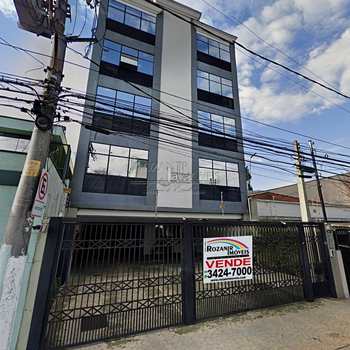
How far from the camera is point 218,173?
13.5 m

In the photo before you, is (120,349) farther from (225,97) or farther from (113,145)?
(225,97)

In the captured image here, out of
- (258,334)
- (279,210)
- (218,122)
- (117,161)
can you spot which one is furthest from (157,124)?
(279,210)

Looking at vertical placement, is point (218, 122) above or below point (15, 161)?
above

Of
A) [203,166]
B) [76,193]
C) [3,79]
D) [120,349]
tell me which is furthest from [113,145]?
[120,349]

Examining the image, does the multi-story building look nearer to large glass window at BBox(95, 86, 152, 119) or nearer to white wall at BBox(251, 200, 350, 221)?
large glass window at BBox(95, 86, 152, 119)

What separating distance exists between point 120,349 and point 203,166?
10.9 metres

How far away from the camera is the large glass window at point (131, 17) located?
1315 cm

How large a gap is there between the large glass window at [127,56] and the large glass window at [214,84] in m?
3.64

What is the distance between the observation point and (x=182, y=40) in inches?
583

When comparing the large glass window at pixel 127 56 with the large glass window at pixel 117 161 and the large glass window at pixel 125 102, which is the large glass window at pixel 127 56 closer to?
the large glass window at pixel 125 102

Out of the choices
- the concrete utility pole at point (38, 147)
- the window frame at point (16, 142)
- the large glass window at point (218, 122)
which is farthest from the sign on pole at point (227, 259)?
the large glass window at point (218, 122)

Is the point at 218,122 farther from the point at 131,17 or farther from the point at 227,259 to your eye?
the point at 227,259

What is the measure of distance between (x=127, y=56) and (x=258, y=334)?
14.4 m

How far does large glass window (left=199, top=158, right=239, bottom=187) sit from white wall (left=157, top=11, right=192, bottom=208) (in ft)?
3.18
